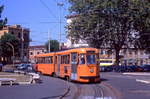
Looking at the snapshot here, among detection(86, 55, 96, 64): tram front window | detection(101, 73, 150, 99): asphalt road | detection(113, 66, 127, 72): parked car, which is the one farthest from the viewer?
detection(113, 66, 127, 72): parked car

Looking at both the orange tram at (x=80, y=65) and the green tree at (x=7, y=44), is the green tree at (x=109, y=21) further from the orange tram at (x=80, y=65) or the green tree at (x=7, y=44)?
the green tree at (x=7, y=44)

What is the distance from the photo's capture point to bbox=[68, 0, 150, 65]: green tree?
63.3 metres

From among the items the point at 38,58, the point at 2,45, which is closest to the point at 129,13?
the point at 38,58

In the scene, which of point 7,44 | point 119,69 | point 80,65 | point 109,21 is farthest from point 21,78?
point 7,44

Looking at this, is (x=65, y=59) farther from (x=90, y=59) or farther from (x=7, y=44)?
(x=7, y=44)

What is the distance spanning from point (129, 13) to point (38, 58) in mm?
18756

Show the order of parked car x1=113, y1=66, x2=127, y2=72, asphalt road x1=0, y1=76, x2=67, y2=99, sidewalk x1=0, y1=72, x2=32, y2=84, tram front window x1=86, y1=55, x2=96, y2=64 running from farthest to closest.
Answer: parked car x1=113, y1=66, x2=127, y2=72 → sidewalk x1=0, y1=72, x2=32, y2=84 → tram front window x1=86, y1=55, x2=96, y2=64 → asphalt road x1=0, y1=76, x2=67, y2=99

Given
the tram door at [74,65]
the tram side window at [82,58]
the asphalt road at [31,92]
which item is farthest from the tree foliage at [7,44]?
the asphalt road at [31,92]

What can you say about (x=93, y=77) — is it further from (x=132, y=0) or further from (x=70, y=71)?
(x=132, y=0)

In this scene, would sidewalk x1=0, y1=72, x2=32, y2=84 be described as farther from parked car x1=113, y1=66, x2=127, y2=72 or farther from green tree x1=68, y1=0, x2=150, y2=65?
parked car x1=113, y1=66, x2=127, y2=72

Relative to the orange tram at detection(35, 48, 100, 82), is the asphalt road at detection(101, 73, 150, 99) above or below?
below

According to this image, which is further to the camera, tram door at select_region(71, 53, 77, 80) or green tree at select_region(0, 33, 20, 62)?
green tree at select_region(0, 33, 20, 62)

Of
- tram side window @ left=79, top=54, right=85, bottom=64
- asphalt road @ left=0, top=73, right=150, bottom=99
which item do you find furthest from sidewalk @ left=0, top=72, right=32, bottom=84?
tram side window @ left=79, top=54, right=85, bottom=64

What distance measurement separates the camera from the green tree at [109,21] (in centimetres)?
6334
